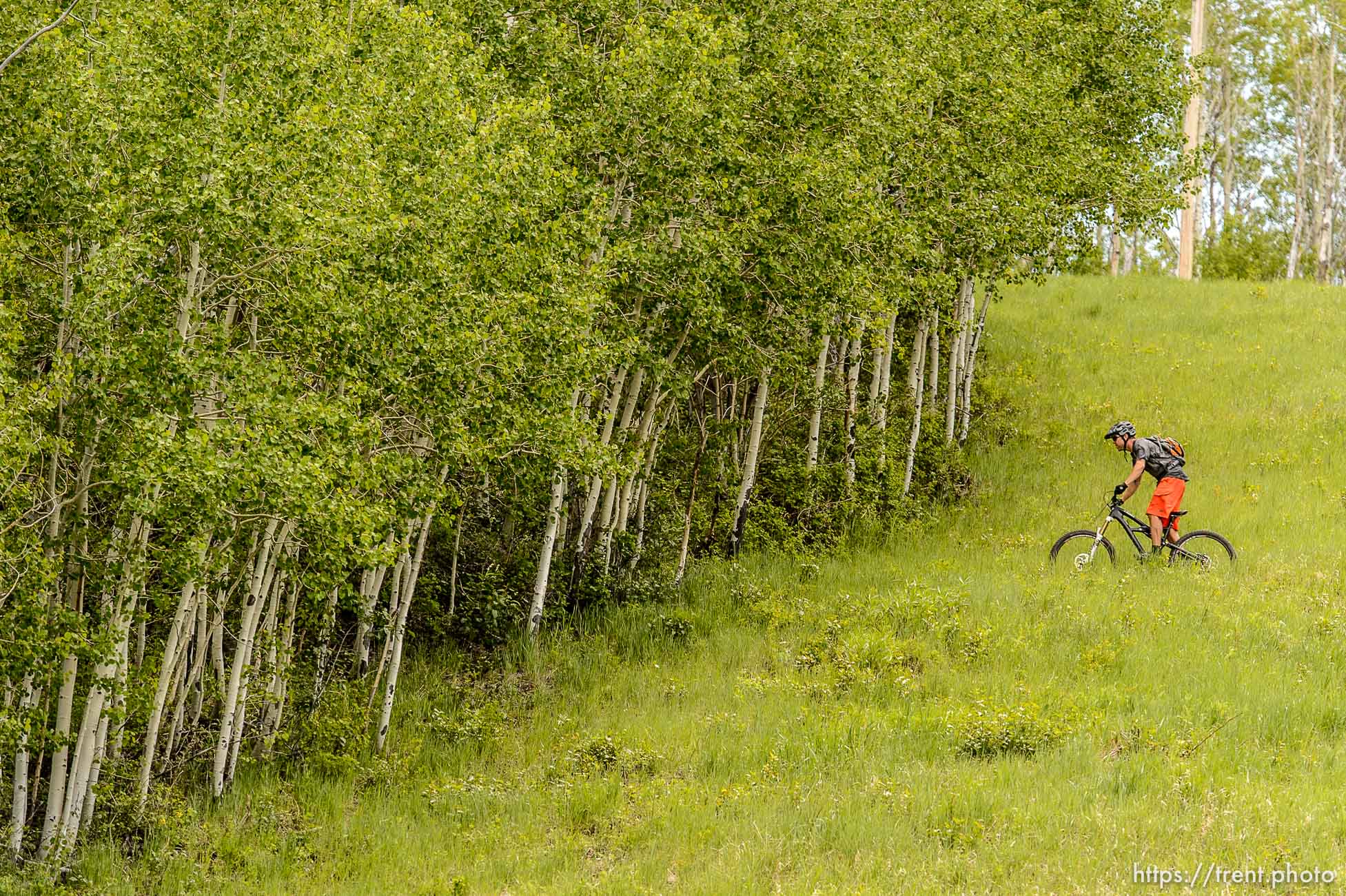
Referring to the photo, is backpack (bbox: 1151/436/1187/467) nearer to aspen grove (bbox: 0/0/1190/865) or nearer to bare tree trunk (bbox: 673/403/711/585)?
aspen grove (bbox: 0/0/1190/865)

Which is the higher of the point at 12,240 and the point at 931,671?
the point at 12,240

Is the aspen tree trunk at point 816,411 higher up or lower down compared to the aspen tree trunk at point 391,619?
higher up

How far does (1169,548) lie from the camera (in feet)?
64.1

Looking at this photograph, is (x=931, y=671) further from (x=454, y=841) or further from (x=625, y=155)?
(x=625, y=155)

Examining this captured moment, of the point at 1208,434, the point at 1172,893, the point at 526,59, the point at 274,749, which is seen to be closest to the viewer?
the point at 1172,893

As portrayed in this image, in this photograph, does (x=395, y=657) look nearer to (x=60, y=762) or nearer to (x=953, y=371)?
(x=60, y=762)

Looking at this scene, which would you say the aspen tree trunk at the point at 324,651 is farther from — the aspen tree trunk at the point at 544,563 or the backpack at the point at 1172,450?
the backpack at the point at 1172,450

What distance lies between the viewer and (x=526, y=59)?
19.0 meters

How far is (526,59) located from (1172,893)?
1332 cm

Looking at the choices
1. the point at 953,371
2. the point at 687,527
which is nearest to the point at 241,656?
the point at 687,527

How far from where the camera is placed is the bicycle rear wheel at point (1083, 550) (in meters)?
20.0

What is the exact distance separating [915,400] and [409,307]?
43.1ft

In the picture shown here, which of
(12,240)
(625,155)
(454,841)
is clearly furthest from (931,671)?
(12,240)

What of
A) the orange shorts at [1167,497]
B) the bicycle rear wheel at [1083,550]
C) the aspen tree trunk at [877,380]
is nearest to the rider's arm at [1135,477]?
the orange shorts at [1167,497]
